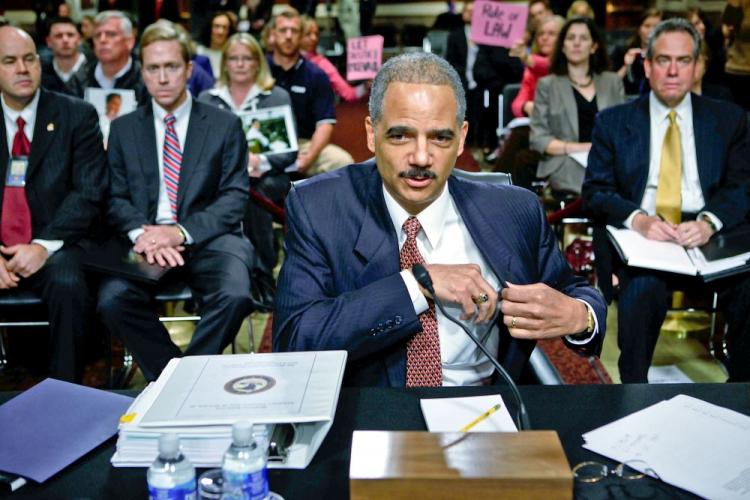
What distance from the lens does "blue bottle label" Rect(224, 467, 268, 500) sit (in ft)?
3.93

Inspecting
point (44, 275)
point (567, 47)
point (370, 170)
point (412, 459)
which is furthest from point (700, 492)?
point (567, 47)

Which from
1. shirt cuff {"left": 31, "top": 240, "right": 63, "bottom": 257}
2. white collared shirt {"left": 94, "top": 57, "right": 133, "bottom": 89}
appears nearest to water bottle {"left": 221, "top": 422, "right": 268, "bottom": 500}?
shirt cuff {"left": 31, "top": 240, "right": 63, "bottom": 257}

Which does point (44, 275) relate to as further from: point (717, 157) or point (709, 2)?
point (709, 2)

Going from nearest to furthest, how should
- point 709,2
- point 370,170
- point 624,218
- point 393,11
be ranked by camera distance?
point 370,170, point 624,218, point 709,2, point 393,11

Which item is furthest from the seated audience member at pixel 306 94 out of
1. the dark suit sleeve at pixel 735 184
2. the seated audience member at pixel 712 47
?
the seated audience member at pixel 712 47

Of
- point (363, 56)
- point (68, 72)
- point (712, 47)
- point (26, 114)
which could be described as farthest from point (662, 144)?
point (712, 47)

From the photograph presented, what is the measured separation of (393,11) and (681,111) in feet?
37.5

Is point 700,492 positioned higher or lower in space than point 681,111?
lower

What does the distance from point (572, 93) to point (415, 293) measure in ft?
11.2

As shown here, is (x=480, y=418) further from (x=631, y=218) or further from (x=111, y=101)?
(x=111, y=101)

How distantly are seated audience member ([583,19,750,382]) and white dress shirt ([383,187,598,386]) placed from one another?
4.41 feet

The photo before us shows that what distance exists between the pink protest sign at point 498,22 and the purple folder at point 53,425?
5228mm

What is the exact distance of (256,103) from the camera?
4.84m

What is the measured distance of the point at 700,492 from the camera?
135cm
